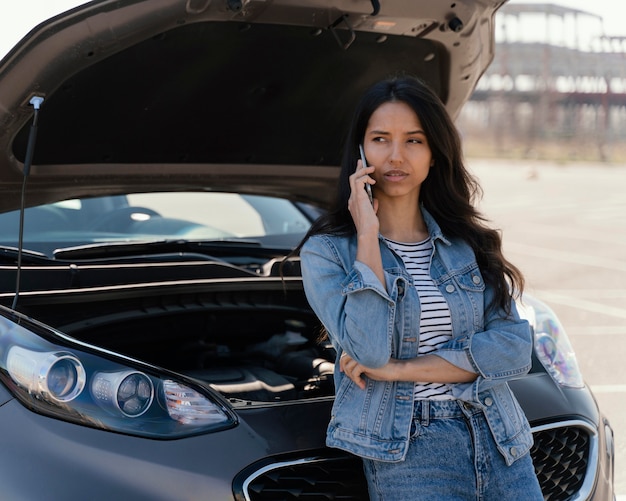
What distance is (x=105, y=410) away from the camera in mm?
2102

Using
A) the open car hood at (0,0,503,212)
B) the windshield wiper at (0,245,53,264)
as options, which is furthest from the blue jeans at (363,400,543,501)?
the windshield wiper at (0,245,53,264)

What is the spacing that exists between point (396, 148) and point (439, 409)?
73cm

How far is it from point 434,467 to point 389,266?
0.54 m

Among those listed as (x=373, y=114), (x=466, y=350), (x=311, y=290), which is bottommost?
(x=466, y=350)

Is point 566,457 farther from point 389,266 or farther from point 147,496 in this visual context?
point 147,496

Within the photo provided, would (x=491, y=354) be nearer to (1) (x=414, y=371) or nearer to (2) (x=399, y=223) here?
(1) (x=414, y=371)

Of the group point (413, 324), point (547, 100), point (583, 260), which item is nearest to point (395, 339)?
point (413, 324)

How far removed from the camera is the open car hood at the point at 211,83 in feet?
8.49

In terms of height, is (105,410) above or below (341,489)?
above

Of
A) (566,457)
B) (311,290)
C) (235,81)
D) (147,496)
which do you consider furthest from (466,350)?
(235,81)

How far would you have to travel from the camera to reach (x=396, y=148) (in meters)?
2.34

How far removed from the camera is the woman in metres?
2.09

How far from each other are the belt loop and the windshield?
1732 millimetres

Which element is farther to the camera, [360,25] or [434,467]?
[360,25]
